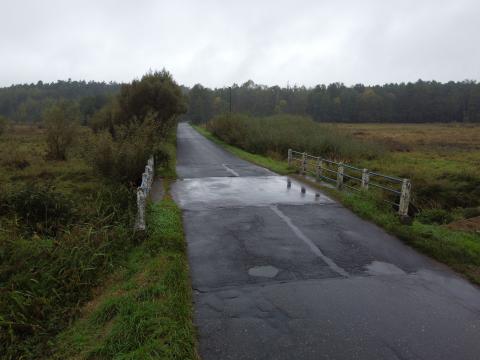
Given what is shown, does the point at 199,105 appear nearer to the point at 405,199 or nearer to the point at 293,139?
the point at 293,139

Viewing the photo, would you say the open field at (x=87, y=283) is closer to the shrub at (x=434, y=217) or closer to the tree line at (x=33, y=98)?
the shrub at (x=434, y=217)

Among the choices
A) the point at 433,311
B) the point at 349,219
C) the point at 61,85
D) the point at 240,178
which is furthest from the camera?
the point at 61,85

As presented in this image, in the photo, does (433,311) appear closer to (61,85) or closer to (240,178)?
(240,178)

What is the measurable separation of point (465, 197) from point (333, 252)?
10739 millimetres

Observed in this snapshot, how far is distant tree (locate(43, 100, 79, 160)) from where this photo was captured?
22.2m

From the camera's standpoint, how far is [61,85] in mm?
160500

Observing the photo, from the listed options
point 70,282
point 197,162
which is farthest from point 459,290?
point 197,162

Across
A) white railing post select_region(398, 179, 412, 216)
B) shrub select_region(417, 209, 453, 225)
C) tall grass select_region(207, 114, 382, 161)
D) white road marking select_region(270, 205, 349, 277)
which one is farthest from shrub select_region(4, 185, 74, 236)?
tall grass select_region(207, 114, 382, 161)

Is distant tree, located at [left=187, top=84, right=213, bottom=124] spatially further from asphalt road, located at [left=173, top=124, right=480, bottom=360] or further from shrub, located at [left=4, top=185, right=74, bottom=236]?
asphalt road, located at [left=173, top=124, right=480, bottom=360]

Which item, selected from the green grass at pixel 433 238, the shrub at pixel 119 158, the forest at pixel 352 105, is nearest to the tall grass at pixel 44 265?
the shrub at pixel 119 158

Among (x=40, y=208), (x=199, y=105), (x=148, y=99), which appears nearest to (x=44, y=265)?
(x=40, y=208)

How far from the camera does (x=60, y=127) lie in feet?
73.6

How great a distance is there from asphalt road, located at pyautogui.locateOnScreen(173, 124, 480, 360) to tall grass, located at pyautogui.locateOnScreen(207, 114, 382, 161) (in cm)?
1554

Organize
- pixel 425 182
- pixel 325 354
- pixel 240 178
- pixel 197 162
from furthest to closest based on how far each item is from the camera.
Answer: pixel 197 162 < pixel 425 182 < pixel 240 178 < pixel 325 354
